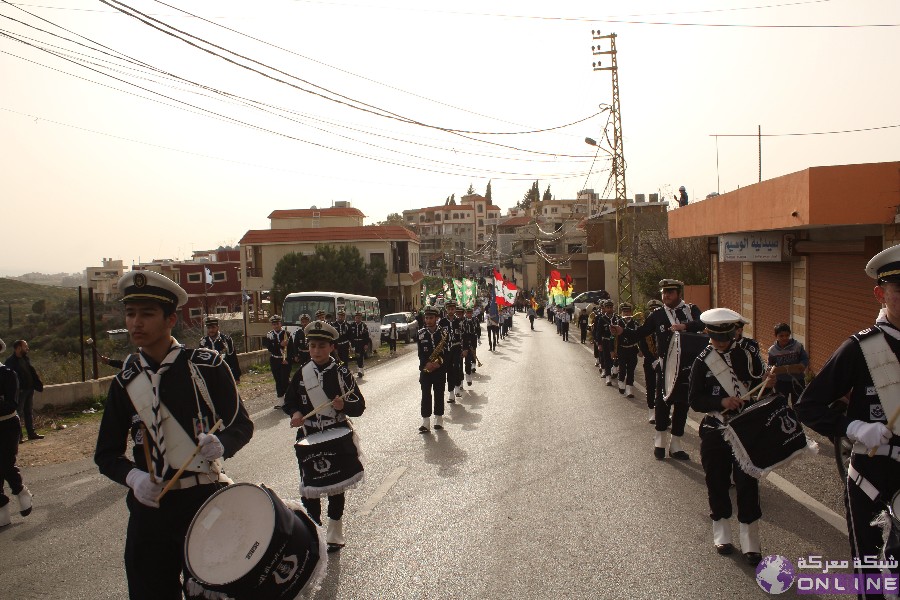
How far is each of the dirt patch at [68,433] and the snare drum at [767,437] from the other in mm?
9213

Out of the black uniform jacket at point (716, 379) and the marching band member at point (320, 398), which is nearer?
the black uniform jacket at point (716, 379)

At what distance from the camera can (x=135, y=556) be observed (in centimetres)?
347

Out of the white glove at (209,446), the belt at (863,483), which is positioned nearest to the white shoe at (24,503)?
the white glove at (209,446)

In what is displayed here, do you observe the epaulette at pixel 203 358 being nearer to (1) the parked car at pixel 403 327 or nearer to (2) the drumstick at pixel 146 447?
(2) the drumstick at pixel 146 447

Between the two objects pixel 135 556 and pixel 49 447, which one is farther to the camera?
pixel 49 447

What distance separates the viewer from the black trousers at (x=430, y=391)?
1138 cm

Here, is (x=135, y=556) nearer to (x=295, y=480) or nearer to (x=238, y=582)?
(x=238, y=582)

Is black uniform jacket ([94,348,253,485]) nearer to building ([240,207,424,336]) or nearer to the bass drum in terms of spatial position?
the bass drum

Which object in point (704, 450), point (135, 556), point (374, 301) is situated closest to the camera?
point (135, 556)

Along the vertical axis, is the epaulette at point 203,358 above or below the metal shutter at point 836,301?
above

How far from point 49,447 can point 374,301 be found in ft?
83.9

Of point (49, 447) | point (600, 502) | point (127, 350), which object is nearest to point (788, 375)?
point (600, 502)

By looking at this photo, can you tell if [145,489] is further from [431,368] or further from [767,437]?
[431,368]

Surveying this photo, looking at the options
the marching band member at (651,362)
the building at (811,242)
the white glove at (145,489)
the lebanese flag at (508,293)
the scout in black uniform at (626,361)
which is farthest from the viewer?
the lebanese flag at (508,293)
